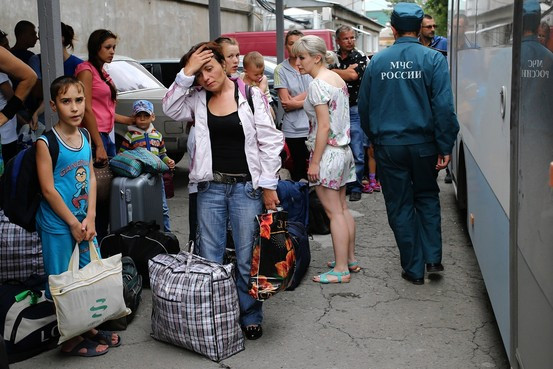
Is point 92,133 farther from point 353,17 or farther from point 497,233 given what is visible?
point 353,17

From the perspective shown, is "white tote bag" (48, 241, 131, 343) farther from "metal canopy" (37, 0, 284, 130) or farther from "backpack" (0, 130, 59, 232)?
"metal canopy" (37, 0, 284, 130)

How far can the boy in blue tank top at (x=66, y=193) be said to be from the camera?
175 inches

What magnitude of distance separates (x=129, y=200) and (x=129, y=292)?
1.12 metres

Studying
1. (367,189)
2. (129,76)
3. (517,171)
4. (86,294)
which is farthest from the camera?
(129,76)

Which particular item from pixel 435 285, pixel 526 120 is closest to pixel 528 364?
pixel 526 120

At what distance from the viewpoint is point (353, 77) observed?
9.05 m

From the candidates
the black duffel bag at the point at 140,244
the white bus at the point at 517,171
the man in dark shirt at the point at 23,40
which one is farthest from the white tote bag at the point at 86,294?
the man in dark shirt at the point at 23,40

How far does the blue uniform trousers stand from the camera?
573cm

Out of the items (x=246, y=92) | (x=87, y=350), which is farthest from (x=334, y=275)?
(x=87, y=350)

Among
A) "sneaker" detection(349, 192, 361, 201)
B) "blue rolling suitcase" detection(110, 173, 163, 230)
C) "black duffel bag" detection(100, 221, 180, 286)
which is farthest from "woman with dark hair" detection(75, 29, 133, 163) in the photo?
"sneaker" detection(349, 192, 361, 201)

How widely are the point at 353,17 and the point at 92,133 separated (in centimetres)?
3785

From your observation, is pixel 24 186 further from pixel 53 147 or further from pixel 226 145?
pixel 226 145

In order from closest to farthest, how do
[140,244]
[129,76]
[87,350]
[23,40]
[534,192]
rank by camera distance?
[534,192], [87,350], [140,244], [23,40], [129,76]

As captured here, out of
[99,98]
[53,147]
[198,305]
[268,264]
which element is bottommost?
[198,305]
